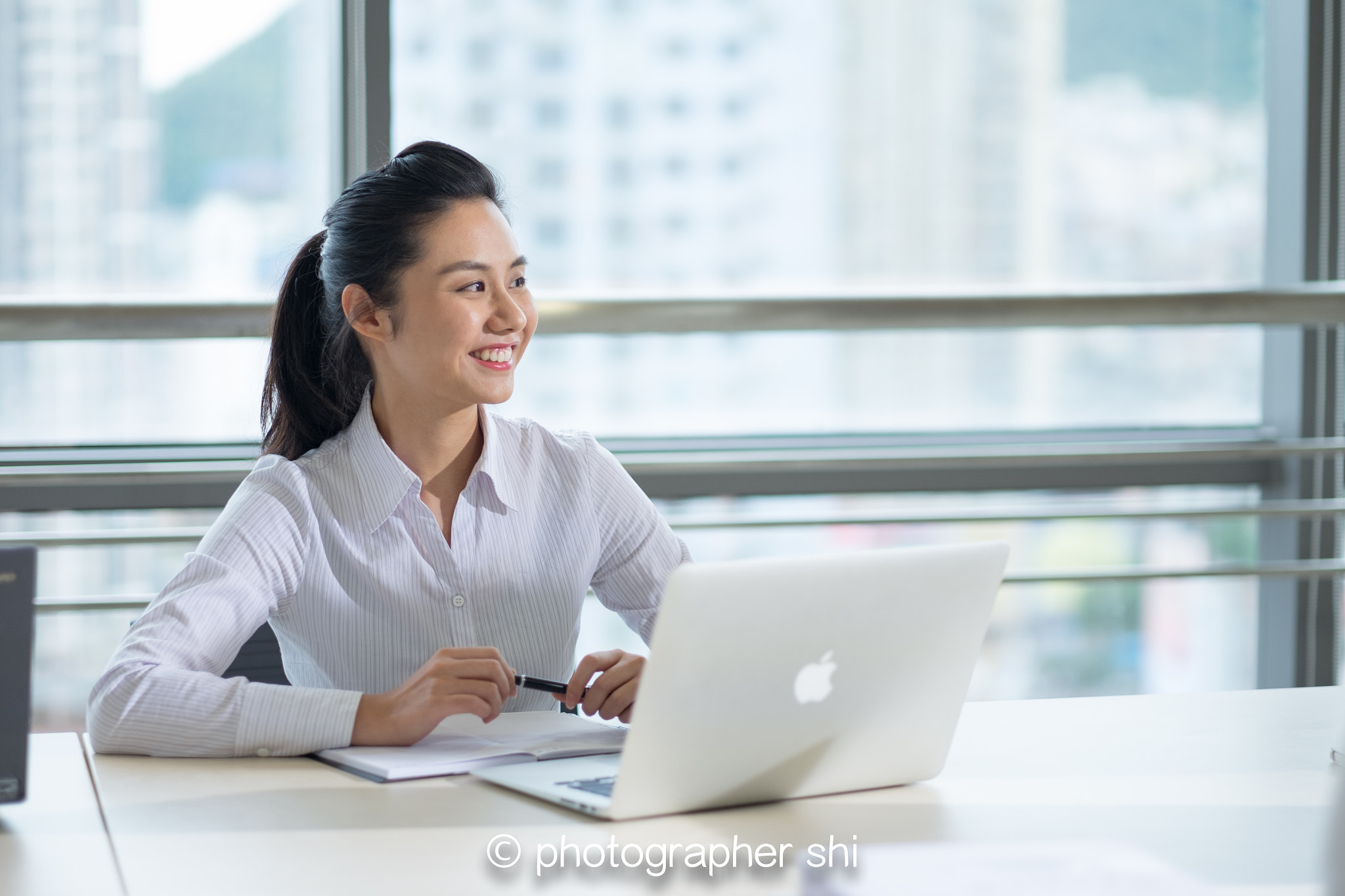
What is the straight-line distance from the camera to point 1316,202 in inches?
114

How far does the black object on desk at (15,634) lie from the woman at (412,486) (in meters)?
0.34

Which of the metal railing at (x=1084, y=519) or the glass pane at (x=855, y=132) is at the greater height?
the glass pane at (x=855, y=132)

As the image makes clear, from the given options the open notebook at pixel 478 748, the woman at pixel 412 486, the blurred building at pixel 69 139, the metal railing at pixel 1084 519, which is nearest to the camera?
the open notebook at pixel 478 748

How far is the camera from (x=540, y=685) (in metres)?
1.32

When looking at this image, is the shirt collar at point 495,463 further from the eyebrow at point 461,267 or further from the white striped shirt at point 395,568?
the eyebrow at point 461,267

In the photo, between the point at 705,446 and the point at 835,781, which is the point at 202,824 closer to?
the point at 835,781

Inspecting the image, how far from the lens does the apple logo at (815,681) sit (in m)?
1.04

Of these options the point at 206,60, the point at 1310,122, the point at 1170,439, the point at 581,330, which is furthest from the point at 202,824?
the point at 1310,122

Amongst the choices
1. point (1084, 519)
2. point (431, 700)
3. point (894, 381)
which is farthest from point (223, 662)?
point (894, 381)

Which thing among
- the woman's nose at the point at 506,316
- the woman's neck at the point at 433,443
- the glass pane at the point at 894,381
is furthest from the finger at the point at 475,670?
the glass pane at the point at 894,381

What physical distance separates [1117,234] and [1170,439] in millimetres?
448

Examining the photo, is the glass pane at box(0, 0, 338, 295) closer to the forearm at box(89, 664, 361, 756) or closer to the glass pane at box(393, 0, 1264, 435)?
the glass pane at box(393, 0, 1264, 435)

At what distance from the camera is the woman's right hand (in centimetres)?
125

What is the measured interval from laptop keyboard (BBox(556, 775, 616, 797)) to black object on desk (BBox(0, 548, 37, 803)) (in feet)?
1.32
